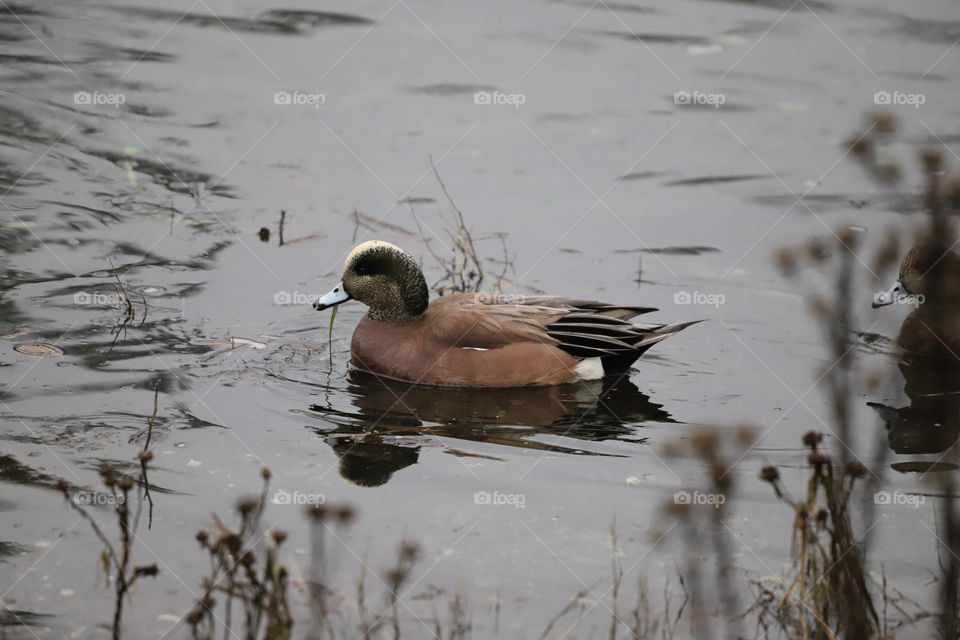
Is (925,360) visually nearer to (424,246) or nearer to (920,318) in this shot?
(920,318)

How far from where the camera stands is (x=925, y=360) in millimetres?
9031

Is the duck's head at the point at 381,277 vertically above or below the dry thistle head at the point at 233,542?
above

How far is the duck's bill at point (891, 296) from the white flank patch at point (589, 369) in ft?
6.42

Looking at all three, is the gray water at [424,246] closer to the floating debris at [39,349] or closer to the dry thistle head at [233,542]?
the floating debris at [39,349]

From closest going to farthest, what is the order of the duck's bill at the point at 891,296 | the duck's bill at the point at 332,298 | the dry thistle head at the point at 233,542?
the dry thistle head at the point at 233,542
the duck's bill at the point at 332,298
the duck's bill at the point at 891,296

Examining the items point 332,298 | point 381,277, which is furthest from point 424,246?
point 332,298

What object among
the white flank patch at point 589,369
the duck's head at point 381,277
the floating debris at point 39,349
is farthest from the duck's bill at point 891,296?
the floating debris at point 39,349

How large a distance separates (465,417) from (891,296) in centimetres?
320

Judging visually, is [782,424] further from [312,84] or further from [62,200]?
[312,84]

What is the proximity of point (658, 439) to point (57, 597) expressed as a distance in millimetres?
3641

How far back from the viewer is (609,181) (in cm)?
1150

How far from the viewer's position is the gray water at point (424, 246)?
6426mm

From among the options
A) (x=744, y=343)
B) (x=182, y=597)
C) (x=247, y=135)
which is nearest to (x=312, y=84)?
(x=247, y=135)

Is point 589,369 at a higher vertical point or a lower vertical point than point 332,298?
lower
